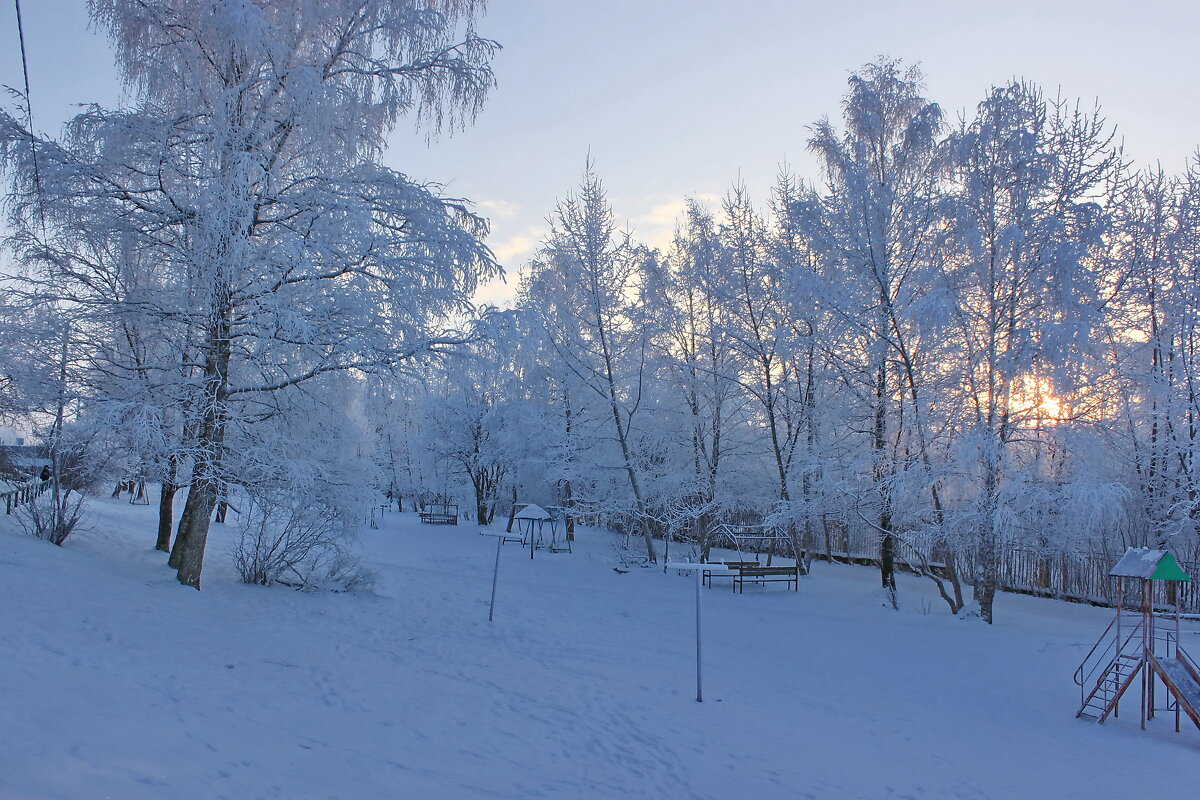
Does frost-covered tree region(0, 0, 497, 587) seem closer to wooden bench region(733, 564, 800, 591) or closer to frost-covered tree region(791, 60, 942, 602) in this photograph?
frost-covered tree region(791, 60, 942, 602)

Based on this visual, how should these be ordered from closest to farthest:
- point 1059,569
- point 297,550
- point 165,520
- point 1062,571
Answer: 1. point 297,550
2. point 165,520
3. point 1062,571
4. point 1059,569

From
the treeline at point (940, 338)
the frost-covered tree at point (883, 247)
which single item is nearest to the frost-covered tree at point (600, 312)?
the treeline at point (940, 338)

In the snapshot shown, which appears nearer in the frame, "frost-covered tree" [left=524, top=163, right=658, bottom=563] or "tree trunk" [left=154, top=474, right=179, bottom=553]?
"tree trunk" [left=154, top=474, right=179, bottom=553]

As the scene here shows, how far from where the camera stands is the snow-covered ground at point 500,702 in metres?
4.45

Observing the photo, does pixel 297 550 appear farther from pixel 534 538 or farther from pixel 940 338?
pixel 534 538

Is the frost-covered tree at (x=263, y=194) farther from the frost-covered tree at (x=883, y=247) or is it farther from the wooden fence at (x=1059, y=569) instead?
the wooden fence at (x=1059, y=569)

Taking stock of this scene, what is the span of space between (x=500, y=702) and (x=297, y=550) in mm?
6470

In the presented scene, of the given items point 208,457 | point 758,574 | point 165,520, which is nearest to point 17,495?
point 165,520

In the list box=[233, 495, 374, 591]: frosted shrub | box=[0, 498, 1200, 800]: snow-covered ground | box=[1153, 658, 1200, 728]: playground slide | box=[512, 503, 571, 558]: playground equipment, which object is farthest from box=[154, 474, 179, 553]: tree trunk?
box=[1153, 658, 1200, 728]: playground slide

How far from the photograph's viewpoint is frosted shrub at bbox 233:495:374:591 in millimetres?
11196

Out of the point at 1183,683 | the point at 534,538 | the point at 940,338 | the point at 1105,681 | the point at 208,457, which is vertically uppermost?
the point at 940,338

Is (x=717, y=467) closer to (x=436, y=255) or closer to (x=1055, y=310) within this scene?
(x=1055, y=310)

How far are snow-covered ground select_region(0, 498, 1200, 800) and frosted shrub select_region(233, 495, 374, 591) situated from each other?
470mm

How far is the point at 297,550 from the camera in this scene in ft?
39.0
